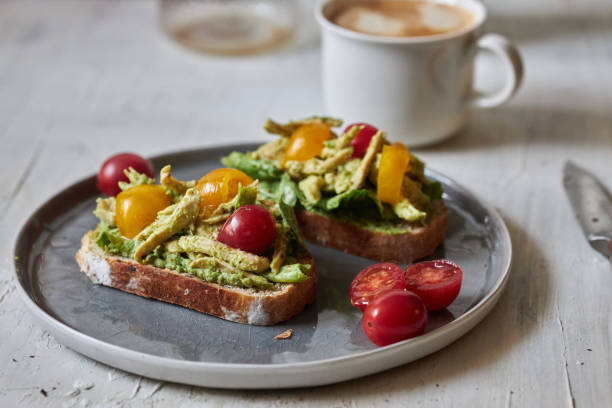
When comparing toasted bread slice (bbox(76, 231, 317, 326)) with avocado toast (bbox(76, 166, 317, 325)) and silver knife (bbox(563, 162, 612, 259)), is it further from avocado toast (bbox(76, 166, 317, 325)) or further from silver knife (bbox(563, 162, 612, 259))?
silver knife (bbox(563, 162, 612, 259))

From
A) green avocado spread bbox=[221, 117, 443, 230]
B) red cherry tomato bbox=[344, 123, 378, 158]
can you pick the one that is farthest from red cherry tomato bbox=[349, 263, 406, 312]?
red cherry tomato bbox=[344, 123, 378, 158]

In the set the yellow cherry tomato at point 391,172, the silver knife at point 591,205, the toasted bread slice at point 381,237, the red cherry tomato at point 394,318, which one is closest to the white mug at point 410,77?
the silver knife at point 591,205

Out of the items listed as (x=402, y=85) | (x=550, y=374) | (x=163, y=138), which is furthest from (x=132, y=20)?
(x=550, y=374)

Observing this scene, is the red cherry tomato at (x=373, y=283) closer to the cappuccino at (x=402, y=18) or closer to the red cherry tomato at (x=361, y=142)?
the red cherry tomato at (x=361, y=142)

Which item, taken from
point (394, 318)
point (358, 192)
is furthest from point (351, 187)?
point (394, 318)

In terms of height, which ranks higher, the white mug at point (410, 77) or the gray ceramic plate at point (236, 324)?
the white mug at point (410, 77)

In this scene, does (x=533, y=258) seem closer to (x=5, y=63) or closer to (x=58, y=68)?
(x=58, y=68)
